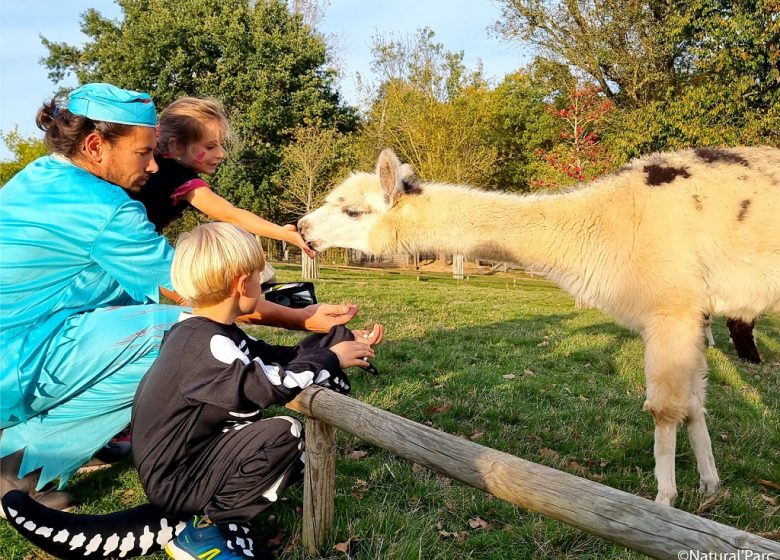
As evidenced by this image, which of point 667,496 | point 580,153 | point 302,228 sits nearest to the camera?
point 667,496

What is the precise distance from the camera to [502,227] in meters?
4.46

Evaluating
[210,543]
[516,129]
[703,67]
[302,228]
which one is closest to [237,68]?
[516,129]

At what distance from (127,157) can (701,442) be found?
13.5ft

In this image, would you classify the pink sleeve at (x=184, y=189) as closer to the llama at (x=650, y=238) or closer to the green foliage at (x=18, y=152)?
the llama at (x=650, y=238)

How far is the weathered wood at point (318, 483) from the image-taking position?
8.89 ft

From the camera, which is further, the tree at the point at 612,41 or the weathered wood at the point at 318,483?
the tree at the point at 612,41

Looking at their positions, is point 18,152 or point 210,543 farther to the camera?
point 18,152

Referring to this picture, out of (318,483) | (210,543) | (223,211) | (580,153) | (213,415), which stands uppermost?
(580,153)

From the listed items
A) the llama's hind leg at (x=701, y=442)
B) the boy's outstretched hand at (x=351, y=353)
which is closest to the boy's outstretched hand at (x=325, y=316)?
the boy's outstretched hand at (x=351, y=353)

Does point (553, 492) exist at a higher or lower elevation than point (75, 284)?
lower

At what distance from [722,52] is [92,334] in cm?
1782

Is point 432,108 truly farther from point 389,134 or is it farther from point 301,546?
point 301,546

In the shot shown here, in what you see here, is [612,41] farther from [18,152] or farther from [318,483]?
[18,152]

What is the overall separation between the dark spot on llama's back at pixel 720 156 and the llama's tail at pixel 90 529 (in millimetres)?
4272
